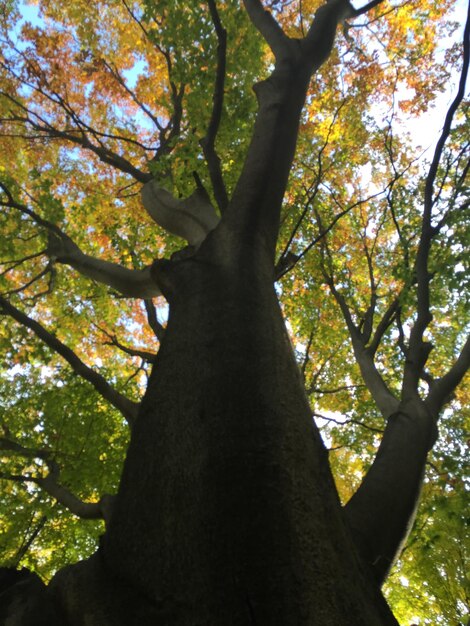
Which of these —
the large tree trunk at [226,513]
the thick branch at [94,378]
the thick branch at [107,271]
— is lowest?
the large tree trunk at [226,513]

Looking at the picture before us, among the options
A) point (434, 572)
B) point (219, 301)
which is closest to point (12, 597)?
point (219, 301)

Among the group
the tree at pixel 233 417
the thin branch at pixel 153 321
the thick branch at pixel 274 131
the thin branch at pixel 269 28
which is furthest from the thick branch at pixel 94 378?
the thin branch at pixel 269 28

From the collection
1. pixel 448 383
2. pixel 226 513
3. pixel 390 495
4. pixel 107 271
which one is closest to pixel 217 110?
pixel 107 271

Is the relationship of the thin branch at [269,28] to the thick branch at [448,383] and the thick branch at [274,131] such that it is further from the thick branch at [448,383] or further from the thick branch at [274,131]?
the thick branch at [448,383]

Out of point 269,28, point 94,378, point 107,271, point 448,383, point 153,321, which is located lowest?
point 94,378

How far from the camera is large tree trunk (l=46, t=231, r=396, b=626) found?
1396 mm

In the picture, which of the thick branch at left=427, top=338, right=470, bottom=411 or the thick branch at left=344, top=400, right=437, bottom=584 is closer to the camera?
the thick branch at left=344, top=400, right=437, bottom=584

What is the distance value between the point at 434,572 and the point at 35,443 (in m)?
7.55

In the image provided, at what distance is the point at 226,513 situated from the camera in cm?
158

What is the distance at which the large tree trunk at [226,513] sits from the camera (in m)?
1.40

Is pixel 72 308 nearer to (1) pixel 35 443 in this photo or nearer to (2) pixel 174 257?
(1) pixel 35 443

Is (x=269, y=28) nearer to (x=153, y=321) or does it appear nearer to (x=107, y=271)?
(x=107, y=271)

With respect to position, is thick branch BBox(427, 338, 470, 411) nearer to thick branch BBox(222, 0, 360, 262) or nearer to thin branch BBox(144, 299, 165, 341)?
thick branch BBox(222, 0, 360, 262)

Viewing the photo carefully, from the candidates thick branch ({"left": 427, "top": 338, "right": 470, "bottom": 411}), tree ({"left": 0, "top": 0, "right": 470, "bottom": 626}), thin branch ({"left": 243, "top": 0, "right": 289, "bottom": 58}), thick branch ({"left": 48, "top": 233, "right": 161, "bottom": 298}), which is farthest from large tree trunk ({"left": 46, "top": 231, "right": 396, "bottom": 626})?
thin branch ({"left": 243, "top": 0, "right": 289, "bottom": 58})
